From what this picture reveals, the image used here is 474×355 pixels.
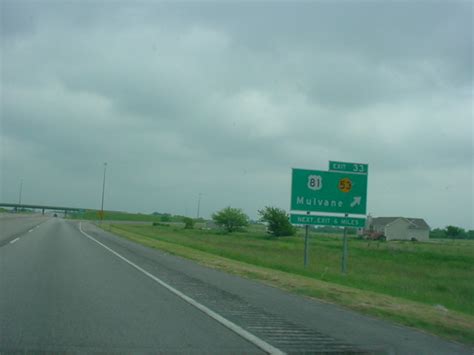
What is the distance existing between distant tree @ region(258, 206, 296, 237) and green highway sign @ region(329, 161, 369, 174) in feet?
188

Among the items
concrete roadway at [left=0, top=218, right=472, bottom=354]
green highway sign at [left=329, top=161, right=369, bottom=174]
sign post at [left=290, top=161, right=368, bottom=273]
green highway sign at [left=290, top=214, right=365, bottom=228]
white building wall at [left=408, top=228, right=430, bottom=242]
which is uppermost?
green highway sign at [left=329, top=161, right=369, bottom=174]

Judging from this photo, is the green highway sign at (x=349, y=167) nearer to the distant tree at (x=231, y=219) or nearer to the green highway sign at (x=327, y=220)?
the green highway sign at (x=327, y=220)

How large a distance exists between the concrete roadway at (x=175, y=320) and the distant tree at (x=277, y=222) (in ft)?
221

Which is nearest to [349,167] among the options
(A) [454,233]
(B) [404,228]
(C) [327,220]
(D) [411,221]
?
(C) [327,220]

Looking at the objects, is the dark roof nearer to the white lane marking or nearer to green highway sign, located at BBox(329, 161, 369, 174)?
green highway sign, located at BBox(329, 161, 369, 174)

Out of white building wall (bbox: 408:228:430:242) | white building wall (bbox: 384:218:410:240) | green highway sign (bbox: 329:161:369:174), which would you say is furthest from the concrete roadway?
white building wall (bbox: 408:228:430:242)

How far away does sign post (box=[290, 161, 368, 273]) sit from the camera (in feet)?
90.5

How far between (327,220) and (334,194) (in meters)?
1.30

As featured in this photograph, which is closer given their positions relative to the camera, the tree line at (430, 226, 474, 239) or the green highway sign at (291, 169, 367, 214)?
the green highway sign at (291, 169, 367, 214)

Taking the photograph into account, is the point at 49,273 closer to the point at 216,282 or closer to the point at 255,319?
the point at 216,282

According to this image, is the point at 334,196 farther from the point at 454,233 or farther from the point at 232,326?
the point at 454,233

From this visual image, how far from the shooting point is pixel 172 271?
21234mm

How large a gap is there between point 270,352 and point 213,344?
0.94 meters

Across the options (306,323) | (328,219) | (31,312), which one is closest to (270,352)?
(306,323)
